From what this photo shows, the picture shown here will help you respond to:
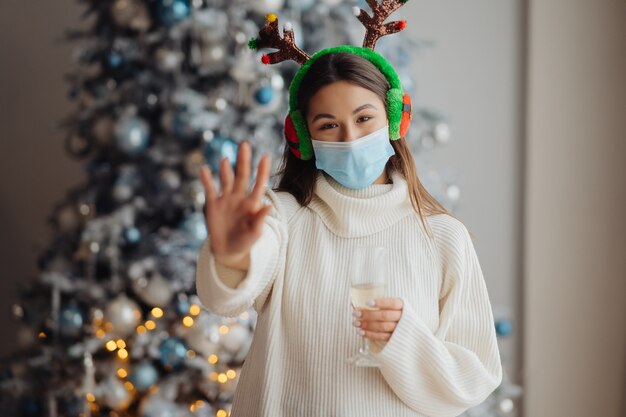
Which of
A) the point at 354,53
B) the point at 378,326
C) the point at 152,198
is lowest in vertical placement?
the point at 152,198

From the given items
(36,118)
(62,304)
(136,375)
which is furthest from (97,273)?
(36,118)

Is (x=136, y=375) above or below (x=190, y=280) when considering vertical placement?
below

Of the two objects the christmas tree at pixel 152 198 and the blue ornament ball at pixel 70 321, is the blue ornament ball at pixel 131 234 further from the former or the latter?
the blue ornament ball at pixel 70 321

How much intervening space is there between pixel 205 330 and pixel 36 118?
202cm

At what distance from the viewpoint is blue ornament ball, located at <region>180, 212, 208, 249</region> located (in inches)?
113

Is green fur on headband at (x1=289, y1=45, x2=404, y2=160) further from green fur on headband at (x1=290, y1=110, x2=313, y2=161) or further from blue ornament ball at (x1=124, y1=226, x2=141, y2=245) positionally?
blue ornament ball at (x1=124, y1=226, x2=141, y2=245)

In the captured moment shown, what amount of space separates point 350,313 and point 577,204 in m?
2.27

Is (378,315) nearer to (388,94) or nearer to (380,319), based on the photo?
(380,319)

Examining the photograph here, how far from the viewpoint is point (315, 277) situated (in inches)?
57.9

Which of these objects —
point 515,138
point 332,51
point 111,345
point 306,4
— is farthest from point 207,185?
point 515,138

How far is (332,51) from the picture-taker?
1512mm

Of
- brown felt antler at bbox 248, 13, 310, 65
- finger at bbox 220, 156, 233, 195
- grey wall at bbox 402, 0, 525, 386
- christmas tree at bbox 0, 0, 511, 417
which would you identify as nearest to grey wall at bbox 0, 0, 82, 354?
christmas tree at bbox 0, 0, 511, 417

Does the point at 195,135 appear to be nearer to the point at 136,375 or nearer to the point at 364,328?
the point at 136,375

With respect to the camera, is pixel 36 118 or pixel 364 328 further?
pixel 36 118
